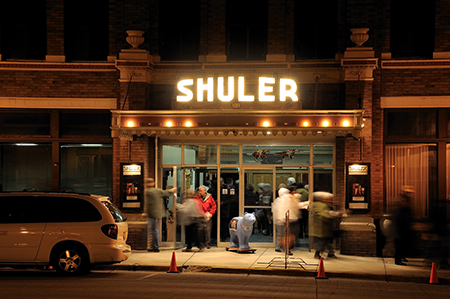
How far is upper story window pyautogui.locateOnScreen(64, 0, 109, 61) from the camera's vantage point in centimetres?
1566

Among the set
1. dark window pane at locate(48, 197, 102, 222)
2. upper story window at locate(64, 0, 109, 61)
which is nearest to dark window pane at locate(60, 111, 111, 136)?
upper story window at locate(64, 0, 109, 61)

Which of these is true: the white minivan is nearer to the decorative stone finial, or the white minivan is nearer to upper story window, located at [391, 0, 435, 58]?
the decorative stone finial

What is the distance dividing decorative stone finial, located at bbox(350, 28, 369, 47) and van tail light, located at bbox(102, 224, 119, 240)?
26.4 ft

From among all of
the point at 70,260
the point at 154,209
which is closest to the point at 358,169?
the point at 154,209

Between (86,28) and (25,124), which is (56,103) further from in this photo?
(86,28)

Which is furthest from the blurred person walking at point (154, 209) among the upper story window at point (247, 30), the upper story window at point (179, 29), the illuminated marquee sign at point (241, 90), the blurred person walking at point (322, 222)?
the upper story window at point (247, 30)

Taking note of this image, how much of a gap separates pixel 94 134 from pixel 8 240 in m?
5.25

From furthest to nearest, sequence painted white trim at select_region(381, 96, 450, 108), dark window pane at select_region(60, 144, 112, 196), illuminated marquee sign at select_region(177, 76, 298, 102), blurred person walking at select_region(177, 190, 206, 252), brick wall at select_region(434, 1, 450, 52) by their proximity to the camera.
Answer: dark window pane at select_region(60, 144, 112, 196) → brick wall at select_region(434, 1, 450, 52) → painted white trim at select_region(381, 96, 450, 108) → blurred person walking at select_region(177, 190, 206, 252) → illuminated marquee sign at select_region(177, 76, 298, 102)

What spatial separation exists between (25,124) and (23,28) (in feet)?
9.74

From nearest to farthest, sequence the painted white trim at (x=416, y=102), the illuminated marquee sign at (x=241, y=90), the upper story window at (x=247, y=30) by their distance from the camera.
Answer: the illuminated marquee sign at (x=241, y=90), the painted white trim at (x=416, y=102), the upper story window at (x=247, y=30)

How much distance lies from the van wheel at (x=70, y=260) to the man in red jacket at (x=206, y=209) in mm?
4183

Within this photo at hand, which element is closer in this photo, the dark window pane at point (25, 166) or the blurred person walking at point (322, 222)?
the blurred person walking at point (322, 222)

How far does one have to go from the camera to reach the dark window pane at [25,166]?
50.8 ft

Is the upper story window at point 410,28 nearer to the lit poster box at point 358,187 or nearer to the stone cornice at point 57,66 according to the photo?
the lit poster box at point 358,187
